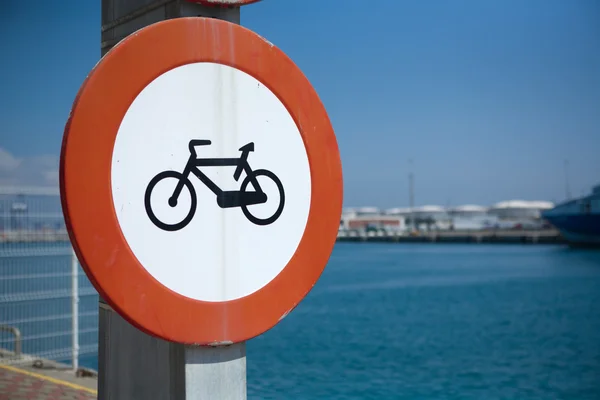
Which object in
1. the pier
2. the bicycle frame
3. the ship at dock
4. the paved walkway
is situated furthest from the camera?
the pier

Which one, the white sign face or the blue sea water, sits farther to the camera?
the blue sea water

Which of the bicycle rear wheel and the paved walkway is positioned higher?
the bicycle rear wheel

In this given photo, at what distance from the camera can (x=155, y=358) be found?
1.57m

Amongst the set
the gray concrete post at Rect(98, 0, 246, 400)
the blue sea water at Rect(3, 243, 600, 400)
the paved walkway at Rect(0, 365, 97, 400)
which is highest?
the gray concrete post at Rect(98, 0, 246, 400)

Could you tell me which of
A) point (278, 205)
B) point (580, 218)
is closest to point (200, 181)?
point (278, 205)

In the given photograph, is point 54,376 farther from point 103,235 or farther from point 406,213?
point 406,213

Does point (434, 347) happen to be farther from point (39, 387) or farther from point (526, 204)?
point (526, 204)

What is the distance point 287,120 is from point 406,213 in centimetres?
12286

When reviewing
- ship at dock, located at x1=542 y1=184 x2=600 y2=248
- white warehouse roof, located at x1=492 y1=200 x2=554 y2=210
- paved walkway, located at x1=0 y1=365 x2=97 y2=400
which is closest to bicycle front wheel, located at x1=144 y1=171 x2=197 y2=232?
paved walkway, located at x1=0 y1=365 x2=97 y2=400

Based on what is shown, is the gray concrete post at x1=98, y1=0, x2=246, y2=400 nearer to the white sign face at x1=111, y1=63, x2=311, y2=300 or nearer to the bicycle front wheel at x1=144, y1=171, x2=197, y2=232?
the white sign face at x1=111, y1=63, x2=311, y2=300

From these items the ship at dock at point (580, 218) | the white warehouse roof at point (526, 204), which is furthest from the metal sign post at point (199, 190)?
the white warehouse roof at point (526, 204)

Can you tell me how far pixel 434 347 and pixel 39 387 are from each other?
399 inches

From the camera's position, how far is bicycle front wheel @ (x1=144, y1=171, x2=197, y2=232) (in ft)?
4.32

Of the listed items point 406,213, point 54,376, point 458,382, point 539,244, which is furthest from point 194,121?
point 406,213
